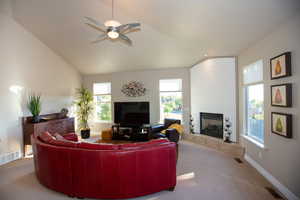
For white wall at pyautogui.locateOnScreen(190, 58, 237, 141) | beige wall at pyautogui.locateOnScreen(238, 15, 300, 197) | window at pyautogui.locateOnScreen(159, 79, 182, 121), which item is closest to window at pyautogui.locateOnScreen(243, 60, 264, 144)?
beige wall at pyautogui.locateOnScreen(238, 15, 300, 197)

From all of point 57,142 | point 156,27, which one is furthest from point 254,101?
point 57,142

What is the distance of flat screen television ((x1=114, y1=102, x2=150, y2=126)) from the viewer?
664 centimetres

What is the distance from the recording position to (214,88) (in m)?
5.20

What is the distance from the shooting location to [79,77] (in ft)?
24.9

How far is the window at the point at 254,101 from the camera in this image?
3.53 metres

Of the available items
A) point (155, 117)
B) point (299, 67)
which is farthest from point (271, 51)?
point (155, 117)

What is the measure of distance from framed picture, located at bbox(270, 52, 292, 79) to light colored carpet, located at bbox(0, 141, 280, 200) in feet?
6.65

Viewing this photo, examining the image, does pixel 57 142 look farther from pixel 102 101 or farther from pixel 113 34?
pixel 102 101

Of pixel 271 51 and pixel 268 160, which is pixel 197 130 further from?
pixel 271 51

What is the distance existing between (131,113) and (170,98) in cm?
180

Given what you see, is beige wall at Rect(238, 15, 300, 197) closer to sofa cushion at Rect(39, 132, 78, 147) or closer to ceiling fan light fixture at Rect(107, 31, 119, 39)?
ceiling fan light fixture at Rect(107, 31, 119, 39)

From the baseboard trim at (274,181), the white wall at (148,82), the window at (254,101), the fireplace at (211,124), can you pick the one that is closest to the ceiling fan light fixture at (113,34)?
the window at (254,101)

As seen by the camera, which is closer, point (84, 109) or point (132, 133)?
point (132, 133)

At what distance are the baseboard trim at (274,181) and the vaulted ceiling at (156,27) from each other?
2754 mm
